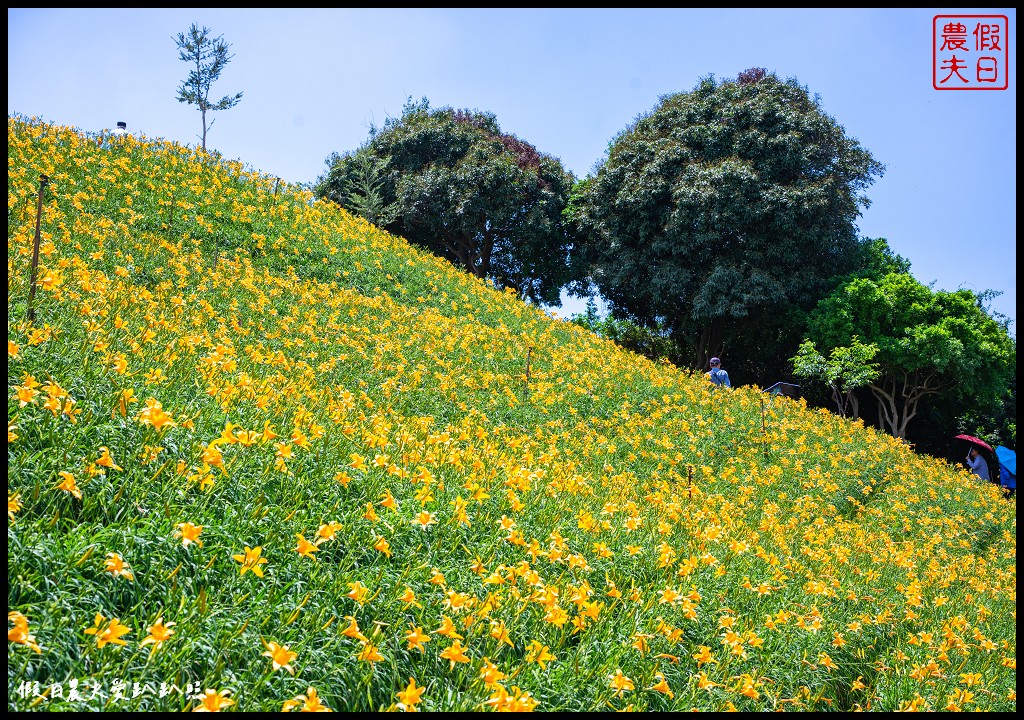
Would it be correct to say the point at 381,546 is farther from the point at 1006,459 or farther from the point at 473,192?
the point at 473,192

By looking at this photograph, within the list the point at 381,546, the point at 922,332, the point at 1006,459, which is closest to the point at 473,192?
the point at 922,332

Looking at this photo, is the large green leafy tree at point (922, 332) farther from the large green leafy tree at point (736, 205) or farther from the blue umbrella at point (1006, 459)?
the blue umbrella at point (1006, 459)

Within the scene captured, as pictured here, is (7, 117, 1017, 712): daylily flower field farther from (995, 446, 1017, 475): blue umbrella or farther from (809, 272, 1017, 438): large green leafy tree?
(809, 272, 1017, 438): large green leafy tree

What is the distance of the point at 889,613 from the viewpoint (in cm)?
432


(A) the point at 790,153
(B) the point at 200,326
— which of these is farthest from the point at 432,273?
(A) the point at 790,153

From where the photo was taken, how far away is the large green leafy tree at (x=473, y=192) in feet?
81.6

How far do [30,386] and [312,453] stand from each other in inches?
54.0

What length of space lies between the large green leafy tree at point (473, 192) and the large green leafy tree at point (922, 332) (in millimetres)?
11598

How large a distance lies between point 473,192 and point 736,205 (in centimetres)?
1005

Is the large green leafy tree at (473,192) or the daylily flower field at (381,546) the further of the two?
the large green leafy tree at (473,192)

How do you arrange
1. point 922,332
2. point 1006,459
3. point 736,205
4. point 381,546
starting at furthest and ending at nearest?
point 736,205 → point 922,332 → point 1006,459 → point 381,546

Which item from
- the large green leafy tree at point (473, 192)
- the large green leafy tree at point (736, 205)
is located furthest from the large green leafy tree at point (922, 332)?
the large green leafy tree at point (473, 192)

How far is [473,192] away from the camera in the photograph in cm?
2441

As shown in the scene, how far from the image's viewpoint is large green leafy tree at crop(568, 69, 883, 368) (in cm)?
1958
